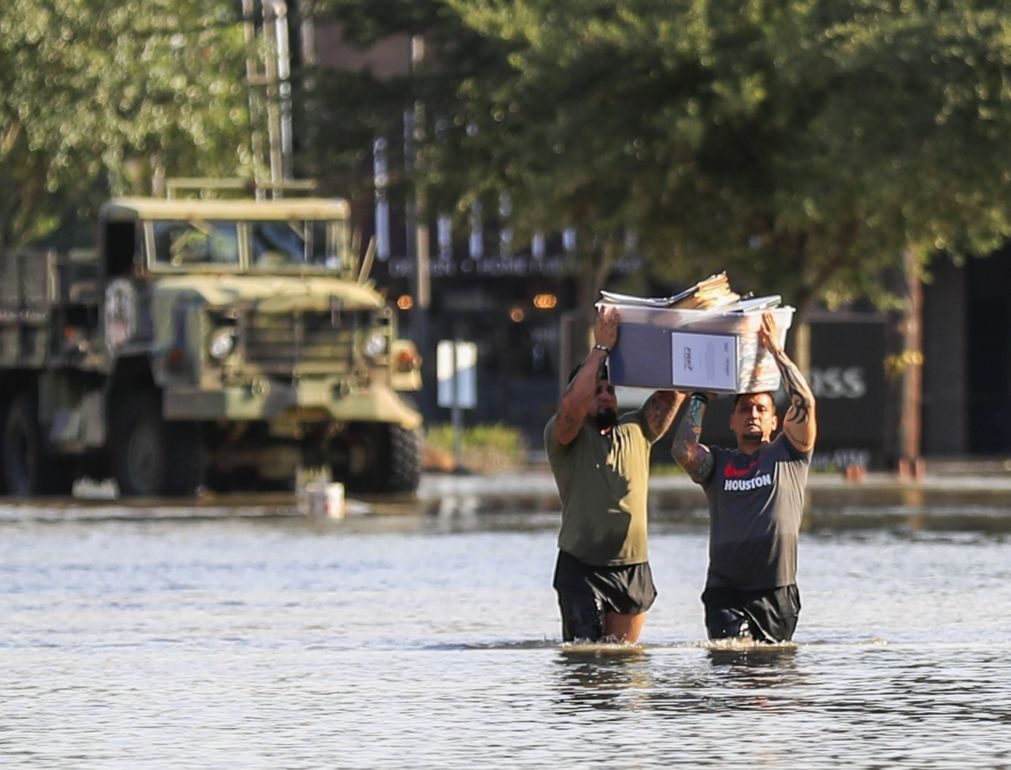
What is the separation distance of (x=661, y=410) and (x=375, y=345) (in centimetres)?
1666

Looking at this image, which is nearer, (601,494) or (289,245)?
(601,494)

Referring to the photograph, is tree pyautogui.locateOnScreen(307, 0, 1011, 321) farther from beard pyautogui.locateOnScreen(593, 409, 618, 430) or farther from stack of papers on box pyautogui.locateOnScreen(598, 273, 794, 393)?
beard pyautogui.locateOnScreen(593, 409, 618, 430)

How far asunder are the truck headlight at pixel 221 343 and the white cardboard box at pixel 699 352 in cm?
1648

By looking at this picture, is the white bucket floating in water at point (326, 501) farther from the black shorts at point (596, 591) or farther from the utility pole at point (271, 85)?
the black shorts at point (596, 591)

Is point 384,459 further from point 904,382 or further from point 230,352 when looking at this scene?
point 904,382

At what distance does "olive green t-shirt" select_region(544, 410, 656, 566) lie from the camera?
40.3 feet

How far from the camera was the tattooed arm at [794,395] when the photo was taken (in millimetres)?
12133

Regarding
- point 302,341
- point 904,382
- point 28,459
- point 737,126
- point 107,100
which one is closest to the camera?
point 302,341

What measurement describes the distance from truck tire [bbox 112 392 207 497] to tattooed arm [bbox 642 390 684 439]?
53.2 feet

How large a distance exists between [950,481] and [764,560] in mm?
22963

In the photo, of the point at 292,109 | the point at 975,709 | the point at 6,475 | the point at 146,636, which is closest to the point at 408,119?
the point at 292,109

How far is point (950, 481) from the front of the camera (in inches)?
1373

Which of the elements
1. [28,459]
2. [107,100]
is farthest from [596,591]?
[107,100]

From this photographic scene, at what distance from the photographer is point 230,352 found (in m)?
28.6
